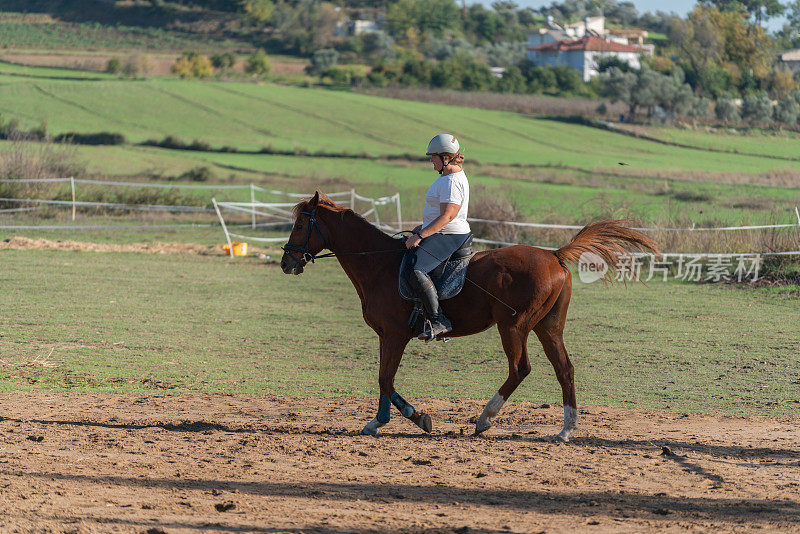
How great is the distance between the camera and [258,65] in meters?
80.3

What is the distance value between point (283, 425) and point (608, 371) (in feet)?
14.9

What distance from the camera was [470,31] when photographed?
379ft

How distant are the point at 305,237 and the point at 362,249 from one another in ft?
1.72

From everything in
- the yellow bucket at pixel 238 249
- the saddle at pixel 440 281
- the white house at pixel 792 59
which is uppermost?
the white house at pixel 792 59

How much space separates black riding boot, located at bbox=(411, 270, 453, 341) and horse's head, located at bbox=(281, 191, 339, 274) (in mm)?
1057

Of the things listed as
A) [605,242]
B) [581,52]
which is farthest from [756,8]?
[581,52]

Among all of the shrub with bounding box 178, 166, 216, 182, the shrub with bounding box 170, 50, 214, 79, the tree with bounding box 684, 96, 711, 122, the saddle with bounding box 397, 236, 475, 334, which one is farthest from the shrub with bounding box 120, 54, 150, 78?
the saddle with bounding box 397, 236, 475, 334

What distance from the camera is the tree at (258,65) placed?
80.0 meters

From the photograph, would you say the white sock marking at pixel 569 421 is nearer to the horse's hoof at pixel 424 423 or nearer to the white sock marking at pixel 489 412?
the white sock marking at pixel 489 412

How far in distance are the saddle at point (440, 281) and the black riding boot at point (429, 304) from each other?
66 millimetres

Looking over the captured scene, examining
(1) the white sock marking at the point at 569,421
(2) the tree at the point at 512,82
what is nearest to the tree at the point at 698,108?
(1) the white sock marking at the point at 569,421

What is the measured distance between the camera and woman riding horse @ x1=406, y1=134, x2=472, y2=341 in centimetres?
705

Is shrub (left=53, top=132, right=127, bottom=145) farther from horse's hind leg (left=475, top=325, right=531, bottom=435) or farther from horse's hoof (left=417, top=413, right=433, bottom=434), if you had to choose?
horse's hind leg (left=475, top=325, right=531, bottom=435)

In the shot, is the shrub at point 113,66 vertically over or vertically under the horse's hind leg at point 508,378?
over
